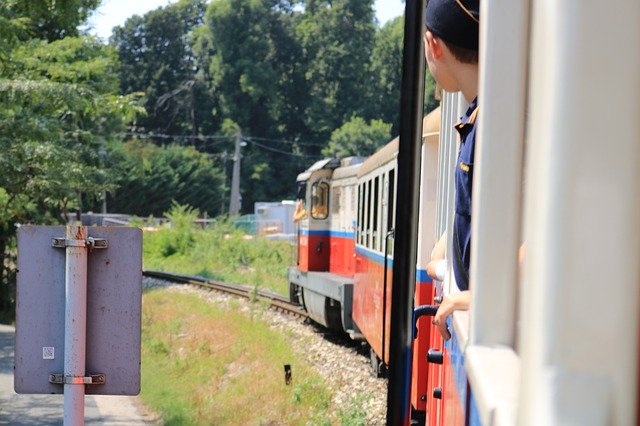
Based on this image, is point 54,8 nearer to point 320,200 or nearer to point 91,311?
point 91,311

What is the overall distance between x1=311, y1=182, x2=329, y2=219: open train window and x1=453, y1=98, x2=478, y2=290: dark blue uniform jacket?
54.1 ft

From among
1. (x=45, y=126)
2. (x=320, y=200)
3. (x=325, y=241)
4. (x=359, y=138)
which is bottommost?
(x=325, y=241)

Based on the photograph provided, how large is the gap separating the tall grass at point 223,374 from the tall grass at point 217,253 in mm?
9594

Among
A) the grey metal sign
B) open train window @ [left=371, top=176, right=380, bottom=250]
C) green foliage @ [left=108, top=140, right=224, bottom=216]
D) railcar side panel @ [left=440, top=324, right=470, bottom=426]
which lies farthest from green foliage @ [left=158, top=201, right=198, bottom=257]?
railcar side panel @ [left=440, top=324, right=470, bottom=426]

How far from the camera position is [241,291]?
2506 centimetres

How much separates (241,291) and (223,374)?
11149 millimetres

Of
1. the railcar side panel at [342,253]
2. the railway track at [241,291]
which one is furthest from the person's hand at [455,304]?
the railway track at [241,291]

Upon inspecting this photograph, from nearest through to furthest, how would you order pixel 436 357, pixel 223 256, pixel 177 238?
pixel 436 357 → pixel 223 256 → pixel 177 238

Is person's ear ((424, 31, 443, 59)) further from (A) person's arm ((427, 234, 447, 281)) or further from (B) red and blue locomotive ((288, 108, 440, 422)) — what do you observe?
(B) red and blue locomotive ((288, 108, 440, 422))

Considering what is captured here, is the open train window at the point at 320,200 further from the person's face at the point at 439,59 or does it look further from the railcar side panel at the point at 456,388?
the person's face at the point at 439,59

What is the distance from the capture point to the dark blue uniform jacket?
207 cm

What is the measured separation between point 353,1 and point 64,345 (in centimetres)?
8370

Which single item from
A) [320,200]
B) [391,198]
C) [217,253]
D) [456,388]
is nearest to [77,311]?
[456,388]

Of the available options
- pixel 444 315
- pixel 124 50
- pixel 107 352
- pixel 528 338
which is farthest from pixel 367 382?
pixel 124 50
